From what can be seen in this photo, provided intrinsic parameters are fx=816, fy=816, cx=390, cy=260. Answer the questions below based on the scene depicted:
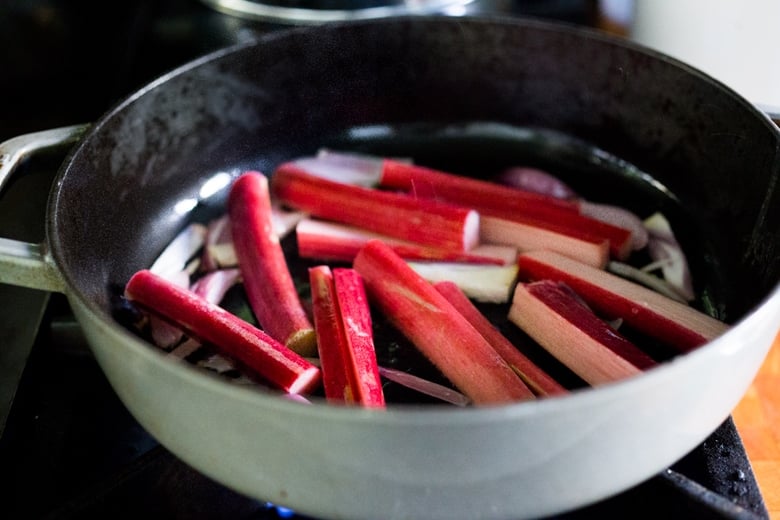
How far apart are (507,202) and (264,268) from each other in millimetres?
371

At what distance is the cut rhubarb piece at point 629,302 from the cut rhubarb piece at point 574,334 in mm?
36

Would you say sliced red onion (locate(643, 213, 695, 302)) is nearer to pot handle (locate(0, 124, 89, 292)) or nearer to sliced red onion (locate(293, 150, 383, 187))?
sliced red onion (locate(293, 150, 383, 187))

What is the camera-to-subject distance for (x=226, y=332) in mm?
966

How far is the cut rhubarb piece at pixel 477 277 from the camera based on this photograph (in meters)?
1.10

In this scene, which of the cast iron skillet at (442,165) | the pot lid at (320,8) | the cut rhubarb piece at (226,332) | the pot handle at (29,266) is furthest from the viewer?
the pot lid at (320,8)

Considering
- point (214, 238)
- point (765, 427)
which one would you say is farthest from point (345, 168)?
point (765, 427)

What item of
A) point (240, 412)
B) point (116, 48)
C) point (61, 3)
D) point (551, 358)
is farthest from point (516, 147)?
point (61, 3)

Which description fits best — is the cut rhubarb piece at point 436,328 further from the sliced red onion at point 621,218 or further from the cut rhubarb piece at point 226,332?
the sliced red onion at point 621,218

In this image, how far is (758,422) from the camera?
3.53ft

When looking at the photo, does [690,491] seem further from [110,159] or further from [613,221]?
[110,159]

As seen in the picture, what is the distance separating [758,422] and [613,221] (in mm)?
335

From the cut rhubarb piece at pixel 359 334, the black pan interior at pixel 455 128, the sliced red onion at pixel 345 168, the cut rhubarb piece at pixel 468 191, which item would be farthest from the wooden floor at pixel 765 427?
the sliced red onion at pixel 345 168

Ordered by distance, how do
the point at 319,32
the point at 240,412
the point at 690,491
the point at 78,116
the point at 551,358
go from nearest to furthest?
the point at 240,412 < the point at 690,491 < the point at 551,358 < the point at 319,32 < the point at 78,116

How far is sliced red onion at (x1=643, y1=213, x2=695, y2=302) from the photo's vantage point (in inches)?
43.6
